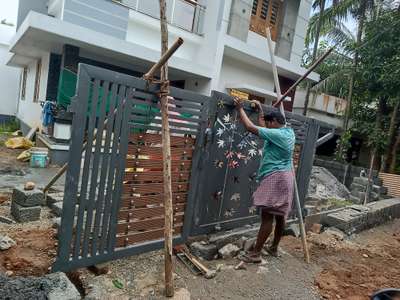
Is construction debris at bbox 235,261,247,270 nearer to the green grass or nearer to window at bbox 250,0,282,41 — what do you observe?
window at bbox 250,0,282,41

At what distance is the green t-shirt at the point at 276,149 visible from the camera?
3636 mm

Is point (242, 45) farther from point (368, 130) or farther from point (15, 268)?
point (15, 268)

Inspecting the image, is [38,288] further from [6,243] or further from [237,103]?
[237,103]

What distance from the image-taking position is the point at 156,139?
3199 mm

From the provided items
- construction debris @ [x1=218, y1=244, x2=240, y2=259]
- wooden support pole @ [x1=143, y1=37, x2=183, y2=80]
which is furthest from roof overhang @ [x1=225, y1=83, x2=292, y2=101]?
wooden support pole @ [x1=143, y1=37, x2=183, y2=80]

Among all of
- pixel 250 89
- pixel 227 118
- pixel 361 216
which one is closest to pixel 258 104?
pixel 227 118

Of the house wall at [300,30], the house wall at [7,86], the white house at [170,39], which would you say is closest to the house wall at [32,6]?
the white house at [170,39]

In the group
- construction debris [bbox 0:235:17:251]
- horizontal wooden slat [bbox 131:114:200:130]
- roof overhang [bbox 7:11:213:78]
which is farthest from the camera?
roof overhang [bbox 7:11:213:78]

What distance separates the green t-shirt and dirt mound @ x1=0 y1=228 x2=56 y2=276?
7.83 feet

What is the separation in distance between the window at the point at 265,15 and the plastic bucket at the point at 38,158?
8.42 m

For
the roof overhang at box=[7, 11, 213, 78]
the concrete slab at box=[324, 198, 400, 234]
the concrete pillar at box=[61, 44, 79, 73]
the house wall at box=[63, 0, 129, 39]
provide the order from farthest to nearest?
1. the concrete pillar at box=[61, 44, 79, 73]
2. the house wall at box=[63, 0, 129, 39]
3. the roof overhang at box=[7, 11, 213, 78]
4. the concrete slab at box=[324, 198, 400, 234]

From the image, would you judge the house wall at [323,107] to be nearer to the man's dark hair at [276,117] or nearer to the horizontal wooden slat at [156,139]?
the man's dark hair at [276,117]

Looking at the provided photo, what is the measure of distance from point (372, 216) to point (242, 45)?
6.63 m

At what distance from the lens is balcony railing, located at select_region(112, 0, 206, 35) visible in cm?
998
